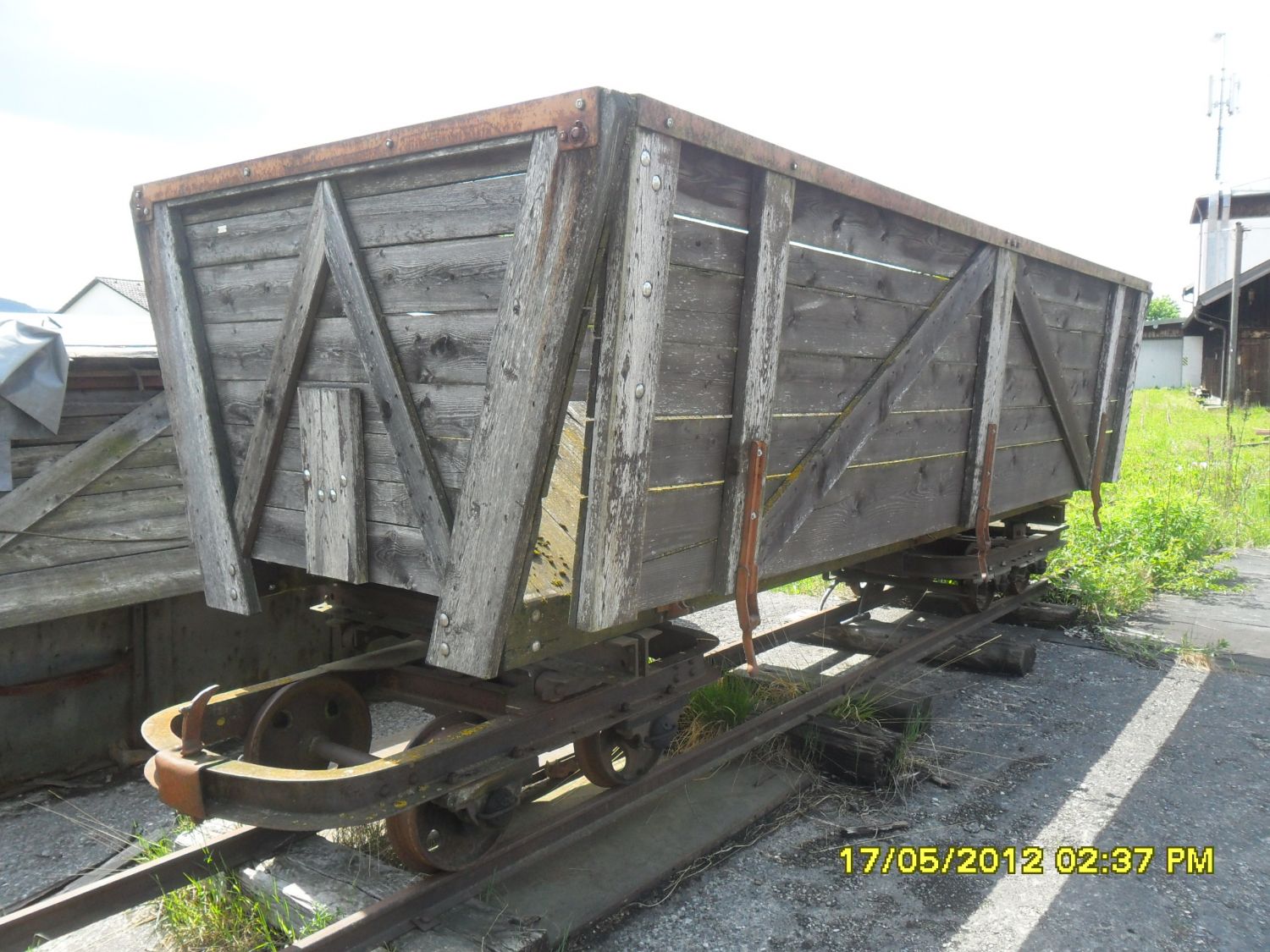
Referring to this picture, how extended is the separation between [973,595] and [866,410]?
9.38ft

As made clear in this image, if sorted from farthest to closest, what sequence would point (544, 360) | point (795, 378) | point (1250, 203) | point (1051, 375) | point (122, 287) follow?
point (1250, 203) → point (122, 287) → point (1051, 375) → point (795, 378) → point (544, 360)

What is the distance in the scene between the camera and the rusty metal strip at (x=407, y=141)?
2.23 metres

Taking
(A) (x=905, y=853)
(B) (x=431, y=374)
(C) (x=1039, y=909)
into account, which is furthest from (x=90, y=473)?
(C) (x=1039, y=909)

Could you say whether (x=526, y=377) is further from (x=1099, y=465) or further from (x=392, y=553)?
(x=1099, y=465)

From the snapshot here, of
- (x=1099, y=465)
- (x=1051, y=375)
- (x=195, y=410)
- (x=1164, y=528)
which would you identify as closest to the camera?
(x=195, y=410)

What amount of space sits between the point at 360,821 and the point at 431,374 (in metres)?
1.20

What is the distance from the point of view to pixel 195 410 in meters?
3.40

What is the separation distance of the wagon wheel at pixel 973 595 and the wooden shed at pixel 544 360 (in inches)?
84.1

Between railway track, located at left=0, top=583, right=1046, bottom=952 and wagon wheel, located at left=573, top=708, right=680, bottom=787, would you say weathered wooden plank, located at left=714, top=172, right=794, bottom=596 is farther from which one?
railway track, located at left=0, top=583, right=1046, bottom=952

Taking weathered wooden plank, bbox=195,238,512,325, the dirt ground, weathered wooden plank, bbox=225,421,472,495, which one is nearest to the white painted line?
the dirt ground

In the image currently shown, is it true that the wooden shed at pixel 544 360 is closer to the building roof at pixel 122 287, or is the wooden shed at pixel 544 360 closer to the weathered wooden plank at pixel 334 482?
the weathered wooden plank at pixel 334 482

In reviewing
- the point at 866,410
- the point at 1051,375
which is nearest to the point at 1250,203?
the point at 1051,375

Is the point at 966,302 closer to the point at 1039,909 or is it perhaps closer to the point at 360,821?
the point at 1039,909

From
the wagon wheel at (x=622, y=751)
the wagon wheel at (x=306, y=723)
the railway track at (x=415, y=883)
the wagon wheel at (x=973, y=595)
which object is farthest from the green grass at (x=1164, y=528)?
the wagon wheel at (x=306, y=723)
